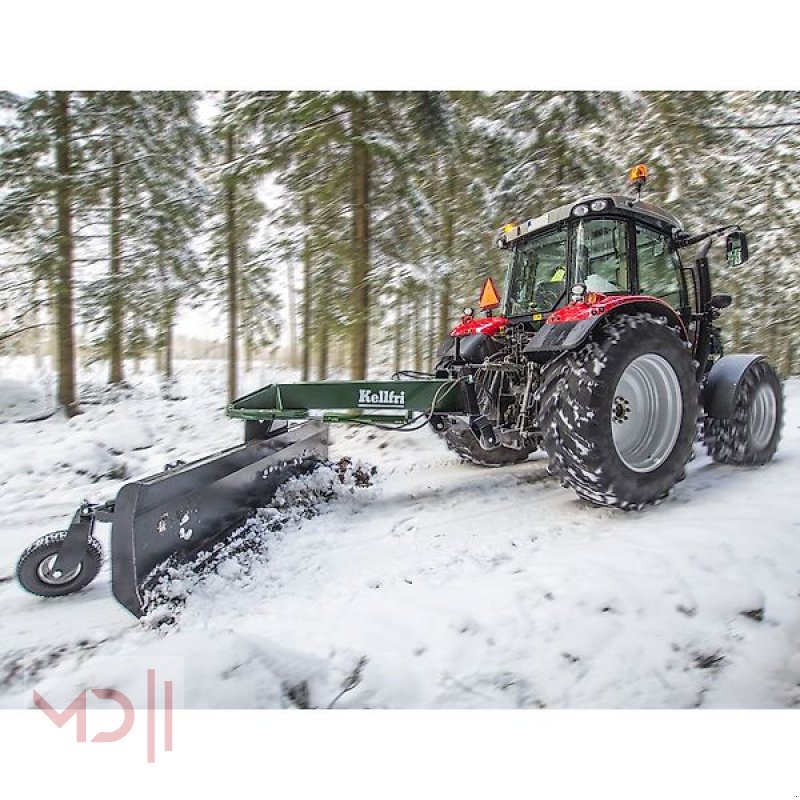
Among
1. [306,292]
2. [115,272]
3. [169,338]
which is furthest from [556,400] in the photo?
[169,338]

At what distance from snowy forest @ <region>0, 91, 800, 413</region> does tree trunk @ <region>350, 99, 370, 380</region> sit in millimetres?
23

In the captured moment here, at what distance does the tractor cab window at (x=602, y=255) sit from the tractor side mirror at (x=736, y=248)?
2.18 feet

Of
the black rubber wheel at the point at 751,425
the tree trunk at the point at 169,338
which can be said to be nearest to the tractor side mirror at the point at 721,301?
the black rubber wheel at the point at 751,425

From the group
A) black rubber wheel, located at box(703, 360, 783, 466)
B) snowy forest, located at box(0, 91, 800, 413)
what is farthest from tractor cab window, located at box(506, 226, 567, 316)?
black rubber wheel, located at box(703, 360, 783, 466)

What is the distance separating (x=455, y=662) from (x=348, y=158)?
479cm

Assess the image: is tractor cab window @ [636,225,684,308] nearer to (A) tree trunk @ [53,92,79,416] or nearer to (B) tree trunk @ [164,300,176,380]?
(A) tree trunk @ [53,92,79,416]

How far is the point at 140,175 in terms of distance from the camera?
3.46m

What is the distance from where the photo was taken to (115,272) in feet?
13.4

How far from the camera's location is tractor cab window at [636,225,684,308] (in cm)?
299

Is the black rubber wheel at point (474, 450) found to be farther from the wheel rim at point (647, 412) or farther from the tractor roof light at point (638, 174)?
the tractor roof light at point (638, 174)

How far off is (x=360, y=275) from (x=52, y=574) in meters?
4.22

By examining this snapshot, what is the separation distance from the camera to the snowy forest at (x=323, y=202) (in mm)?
2816

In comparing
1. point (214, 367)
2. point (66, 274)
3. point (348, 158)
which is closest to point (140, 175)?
point (66, 274)

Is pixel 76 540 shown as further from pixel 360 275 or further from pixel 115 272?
pixel 360 275
